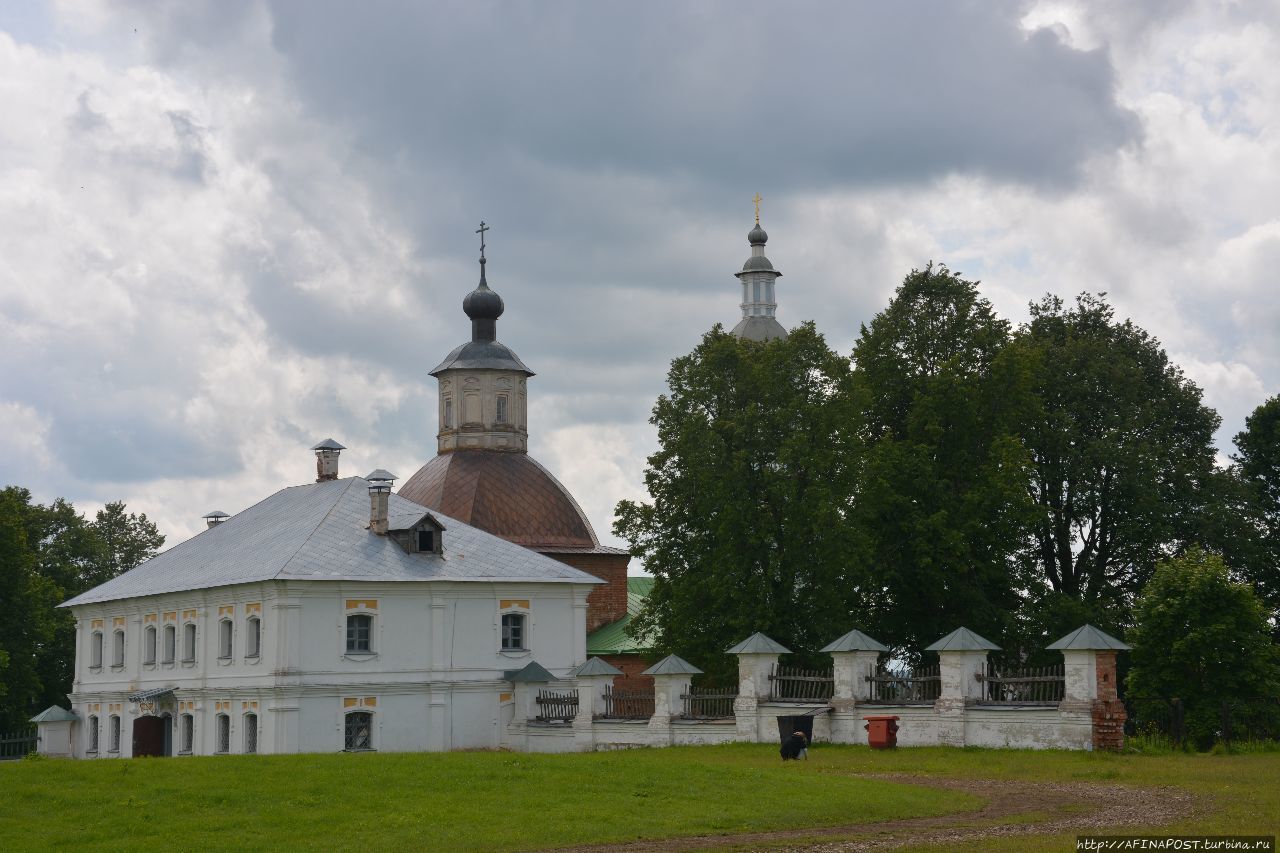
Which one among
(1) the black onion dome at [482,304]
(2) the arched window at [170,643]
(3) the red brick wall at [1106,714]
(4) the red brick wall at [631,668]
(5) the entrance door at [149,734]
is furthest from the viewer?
(1) the black onion dome at [482,304]

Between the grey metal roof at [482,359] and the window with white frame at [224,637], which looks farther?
the grey metal roof at [482,359]

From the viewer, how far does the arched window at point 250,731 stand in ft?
120

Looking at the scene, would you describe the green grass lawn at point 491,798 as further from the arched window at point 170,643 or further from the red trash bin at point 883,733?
the arched window at point 170,643

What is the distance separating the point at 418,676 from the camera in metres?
37.5

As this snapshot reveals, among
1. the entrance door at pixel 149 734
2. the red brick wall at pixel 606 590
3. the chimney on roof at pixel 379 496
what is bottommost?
the entrance door at pixel 149 734

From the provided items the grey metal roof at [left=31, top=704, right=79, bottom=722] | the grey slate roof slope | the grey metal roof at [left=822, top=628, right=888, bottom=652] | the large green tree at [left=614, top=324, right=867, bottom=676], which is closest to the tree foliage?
the grey metal roof at [left=31, top=704, right=79, bottom=722]

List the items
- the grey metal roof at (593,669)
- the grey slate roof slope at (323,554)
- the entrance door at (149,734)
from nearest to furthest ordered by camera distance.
A: the grey metal roof at (593,669), the grey slate roof slope at (323,554), the entrance door at (149,734)

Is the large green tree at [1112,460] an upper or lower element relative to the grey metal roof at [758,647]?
upper

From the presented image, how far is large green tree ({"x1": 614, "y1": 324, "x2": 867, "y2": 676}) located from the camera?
37.3m

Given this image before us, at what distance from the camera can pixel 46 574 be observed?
57938 mm

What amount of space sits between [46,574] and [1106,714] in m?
44.0

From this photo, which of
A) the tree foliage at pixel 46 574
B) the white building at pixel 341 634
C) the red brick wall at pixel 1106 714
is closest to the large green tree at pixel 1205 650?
the red brick wall at pixel 1106 714

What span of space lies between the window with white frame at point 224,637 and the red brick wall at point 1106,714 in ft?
70.6

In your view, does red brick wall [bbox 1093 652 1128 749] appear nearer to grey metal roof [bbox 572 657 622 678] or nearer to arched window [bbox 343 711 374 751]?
grey metal roof [bbox 572 657 622 678]
